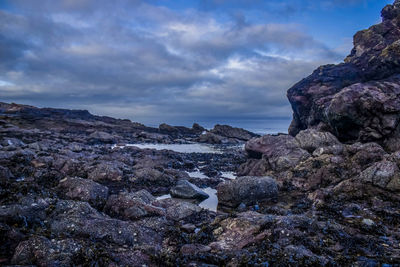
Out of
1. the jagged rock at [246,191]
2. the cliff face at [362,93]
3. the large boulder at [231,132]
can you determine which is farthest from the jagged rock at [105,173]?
the large boulder at [231,132]

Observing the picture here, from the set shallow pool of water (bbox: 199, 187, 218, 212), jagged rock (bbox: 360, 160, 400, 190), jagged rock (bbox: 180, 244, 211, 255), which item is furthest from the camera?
shallow pool of water (bbox: 199, 187, 218, 212)

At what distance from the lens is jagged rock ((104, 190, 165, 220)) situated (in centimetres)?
812

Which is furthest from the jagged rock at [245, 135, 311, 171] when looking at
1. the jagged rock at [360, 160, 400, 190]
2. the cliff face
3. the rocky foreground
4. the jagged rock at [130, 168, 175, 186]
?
the jagged rock at [130, 168, 175, 186]

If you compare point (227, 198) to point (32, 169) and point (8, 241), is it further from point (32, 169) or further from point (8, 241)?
point (32, 169)

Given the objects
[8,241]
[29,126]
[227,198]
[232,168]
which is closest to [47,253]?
[8,241]

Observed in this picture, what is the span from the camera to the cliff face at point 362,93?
18.2m

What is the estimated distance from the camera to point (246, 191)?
1087 centimetres

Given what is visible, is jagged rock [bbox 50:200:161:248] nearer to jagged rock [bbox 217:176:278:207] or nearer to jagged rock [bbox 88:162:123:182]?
jagged rock [bbox 217:176:278:207]

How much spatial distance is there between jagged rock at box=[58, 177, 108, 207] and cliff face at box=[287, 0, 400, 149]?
60.2 ft

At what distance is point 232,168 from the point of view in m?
22.5

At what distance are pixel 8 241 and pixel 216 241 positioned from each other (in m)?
4.52

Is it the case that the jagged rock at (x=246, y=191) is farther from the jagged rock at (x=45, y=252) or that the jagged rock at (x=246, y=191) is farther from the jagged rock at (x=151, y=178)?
the jagged rock at (x=45, y=252)

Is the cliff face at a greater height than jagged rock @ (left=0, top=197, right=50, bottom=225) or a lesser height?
greater

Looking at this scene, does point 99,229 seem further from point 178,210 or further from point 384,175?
point 384,175
